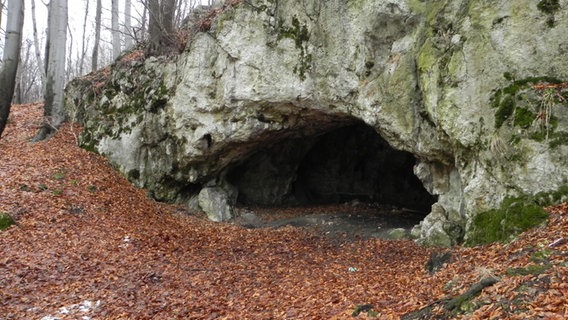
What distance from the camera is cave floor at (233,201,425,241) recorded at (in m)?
10.5

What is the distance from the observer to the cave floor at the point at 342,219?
10461 mm

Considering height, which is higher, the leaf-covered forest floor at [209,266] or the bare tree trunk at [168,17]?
the bare tree trunk at [168,17]

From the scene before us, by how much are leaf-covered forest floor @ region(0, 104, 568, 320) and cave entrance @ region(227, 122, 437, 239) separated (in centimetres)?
364

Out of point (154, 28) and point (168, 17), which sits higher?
point (168, 17)

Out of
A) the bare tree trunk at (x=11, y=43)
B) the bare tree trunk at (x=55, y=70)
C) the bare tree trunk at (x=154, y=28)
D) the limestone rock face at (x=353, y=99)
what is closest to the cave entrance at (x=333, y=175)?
the limestone rock face at (x=353, y=99)

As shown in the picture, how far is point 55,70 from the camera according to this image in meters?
13.3

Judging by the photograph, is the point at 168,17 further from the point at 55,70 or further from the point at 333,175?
the point at 333,175

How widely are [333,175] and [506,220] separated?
394 inches

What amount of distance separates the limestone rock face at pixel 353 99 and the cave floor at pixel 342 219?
1.15 m

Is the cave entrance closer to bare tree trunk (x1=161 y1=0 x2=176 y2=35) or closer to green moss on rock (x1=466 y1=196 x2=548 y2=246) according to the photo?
bare tree trunk (x1=161 y1=0 x2=176 y2=35)

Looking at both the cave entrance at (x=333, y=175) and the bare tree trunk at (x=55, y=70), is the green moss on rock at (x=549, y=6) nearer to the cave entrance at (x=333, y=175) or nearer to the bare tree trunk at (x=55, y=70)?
the cave entrance at (x=333, y=175)

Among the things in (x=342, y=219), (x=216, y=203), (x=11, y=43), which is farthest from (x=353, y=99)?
(x=11, y=43)

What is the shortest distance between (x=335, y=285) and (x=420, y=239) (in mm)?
3093

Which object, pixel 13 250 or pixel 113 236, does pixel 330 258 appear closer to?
pixel 113 236
